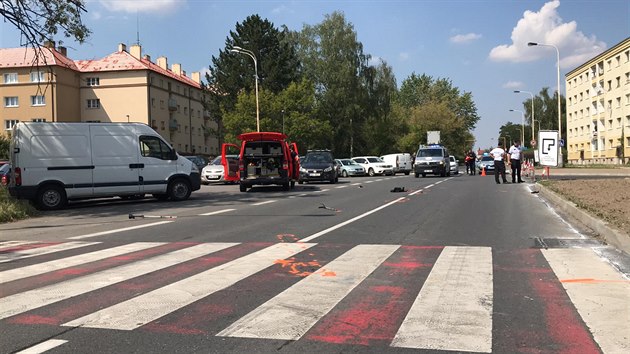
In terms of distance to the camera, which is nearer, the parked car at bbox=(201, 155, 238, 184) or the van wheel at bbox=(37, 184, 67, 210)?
the van wheel at bbox=(37, 184, 67, 210)

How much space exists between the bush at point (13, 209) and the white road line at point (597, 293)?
38.5ft

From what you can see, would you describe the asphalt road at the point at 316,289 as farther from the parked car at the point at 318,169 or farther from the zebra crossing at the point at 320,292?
the parked car at the point at 318,169

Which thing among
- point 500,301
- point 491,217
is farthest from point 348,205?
point 500,301

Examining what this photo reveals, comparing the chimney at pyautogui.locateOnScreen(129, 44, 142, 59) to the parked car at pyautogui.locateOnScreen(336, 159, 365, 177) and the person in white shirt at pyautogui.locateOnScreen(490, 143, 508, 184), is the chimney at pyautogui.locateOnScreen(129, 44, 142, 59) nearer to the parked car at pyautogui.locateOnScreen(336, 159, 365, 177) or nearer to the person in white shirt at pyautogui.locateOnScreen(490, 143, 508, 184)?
the parked car at pyautogui.locateOnScreen(336, 159, 365, 177)

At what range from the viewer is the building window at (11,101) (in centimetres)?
5962

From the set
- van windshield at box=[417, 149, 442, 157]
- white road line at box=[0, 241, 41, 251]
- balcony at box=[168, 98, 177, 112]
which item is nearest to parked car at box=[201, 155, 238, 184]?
van windshield at box=[417, 149, 442, 157]

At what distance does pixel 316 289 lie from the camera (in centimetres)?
509

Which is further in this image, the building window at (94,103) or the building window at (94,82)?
the building window at (94,103)

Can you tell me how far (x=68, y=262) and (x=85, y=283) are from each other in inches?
55.7

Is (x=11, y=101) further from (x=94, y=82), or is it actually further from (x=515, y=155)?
(x=515, y=155)

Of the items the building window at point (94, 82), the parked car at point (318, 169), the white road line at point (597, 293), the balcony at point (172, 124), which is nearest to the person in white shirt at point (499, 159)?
the parked car at point (318, 169)

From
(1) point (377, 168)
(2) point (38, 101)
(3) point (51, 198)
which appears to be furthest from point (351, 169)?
(2) point (38, 101)

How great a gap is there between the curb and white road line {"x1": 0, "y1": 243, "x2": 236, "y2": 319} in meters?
5.65

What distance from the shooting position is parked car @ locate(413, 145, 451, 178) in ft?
106
